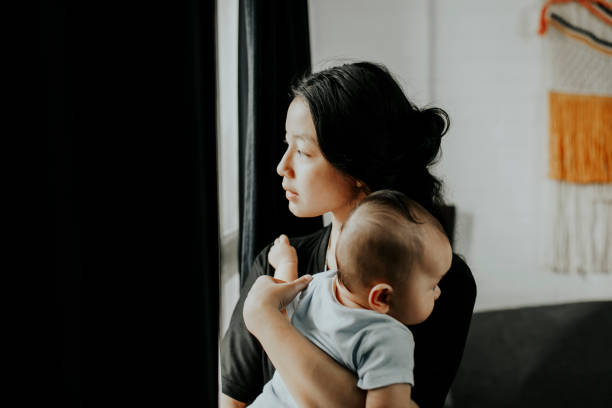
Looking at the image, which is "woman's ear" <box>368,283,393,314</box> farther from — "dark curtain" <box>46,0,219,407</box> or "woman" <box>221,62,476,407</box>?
"dark curtain" <box>46,0,219,407</box>

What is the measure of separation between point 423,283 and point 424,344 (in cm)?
15

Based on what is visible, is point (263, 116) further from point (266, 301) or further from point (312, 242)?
point (266, 301)

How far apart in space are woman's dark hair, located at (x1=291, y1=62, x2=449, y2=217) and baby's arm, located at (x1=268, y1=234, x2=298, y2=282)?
205mm

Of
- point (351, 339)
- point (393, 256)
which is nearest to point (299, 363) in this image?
point (351, 339)

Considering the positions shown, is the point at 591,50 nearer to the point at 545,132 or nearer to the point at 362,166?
the point at 545,132

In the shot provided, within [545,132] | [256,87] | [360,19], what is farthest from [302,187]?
[545,132]

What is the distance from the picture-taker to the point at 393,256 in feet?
2.12

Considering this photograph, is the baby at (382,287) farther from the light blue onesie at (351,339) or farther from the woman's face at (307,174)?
the woman's face at (307,174)

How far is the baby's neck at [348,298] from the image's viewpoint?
0.68 m

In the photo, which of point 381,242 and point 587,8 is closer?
point 381,242

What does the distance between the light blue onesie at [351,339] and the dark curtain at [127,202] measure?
0.28 m

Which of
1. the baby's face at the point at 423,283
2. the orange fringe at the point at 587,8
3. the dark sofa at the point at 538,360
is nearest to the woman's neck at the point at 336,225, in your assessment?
the baby's face at the point at 423,283

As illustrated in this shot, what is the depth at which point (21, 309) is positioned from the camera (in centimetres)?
27

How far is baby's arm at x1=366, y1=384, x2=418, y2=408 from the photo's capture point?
1.95 ft
